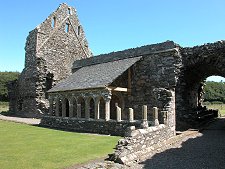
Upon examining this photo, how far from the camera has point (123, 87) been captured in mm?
18672

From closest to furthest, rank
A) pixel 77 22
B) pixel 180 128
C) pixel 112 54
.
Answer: pixel 180 128 < pixel 112 54 < pixel 77 22

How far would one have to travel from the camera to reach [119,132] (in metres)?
14.5

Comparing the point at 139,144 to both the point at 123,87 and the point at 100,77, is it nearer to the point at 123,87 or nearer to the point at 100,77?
the point at 100,77

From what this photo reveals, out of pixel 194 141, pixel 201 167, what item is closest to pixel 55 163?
pixel 201 167

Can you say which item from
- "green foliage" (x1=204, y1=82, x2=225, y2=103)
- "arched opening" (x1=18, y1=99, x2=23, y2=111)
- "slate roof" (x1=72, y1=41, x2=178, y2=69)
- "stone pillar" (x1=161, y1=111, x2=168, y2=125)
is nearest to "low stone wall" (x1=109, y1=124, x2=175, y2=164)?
"stone pillar" (x1=161, y1=111, x2=168, y2=125)

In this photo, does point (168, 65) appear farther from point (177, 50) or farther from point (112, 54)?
point (112, 54)

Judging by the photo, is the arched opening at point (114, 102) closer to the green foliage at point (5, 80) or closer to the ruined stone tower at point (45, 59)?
the ruined stone tower at point (45, 59)

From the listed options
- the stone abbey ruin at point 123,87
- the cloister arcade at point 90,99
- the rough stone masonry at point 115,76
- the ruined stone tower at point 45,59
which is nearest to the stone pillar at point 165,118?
the stone abbey ruin at point 123,87

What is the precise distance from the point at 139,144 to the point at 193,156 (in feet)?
6.27

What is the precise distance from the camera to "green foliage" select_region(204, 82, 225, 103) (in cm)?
4816

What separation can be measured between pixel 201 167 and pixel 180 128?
28.2 ft

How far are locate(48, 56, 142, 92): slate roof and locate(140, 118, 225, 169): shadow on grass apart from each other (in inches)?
259

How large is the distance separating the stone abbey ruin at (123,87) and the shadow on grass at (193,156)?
784mm

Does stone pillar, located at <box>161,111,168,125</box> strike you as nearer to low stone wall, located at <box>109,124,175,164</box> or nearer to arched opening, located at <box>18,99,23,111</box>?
low stone wall, located at <box>109,124,175,164</box>
